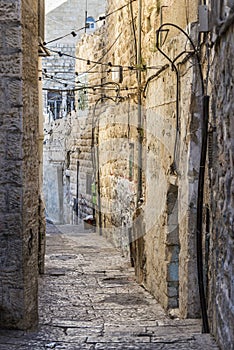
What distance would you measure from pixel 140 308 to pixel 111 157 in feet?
18.3

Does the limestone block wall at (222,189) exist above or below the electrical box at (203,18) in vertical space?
below

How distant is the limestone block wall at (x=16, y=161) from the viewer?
16.1ft

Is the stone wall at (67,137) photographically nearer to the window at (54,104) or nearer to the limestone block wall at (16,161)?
the window at (54,104)

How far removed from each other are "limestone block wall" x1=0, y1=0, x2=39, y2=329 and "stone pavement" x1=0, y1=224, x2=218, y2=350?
1.16 feet

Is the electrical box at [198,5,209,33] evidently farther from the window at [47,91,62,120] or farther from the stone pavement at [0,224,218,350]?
the window at [47,91,62,120]

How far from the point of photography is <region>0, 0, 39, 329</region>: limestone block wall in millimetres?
4906

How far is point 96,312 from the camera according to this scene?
274 inches

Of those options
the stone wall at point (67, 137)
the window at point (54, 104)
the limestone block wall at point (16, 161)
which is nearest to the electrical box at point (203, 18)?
the limestone block wall at point (16, 161)

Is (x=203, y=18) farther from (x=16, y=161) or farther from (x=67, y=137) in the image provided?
(x=67, y=137)

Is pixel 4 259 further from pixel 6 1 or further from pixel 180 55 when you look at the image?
pixel 180 55

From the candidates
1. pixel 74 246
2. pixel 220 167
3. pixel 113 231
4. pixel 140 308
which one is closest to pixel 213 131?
pixel 220 167

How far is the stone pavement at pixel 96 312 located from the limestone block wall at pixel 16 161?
353 millimetres

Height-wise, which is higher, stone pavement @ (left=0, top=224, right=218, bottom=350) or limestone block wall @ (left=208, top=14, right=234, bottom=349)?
limestone block wall @ (left=208, top=14, right=234, bottom=349)

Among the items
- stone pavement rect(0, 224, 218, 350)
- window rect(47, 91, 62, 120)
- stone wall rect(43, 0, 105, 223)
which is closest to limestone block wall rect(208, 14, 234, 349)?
stone pavement rect(0, 224, 218, 350)
